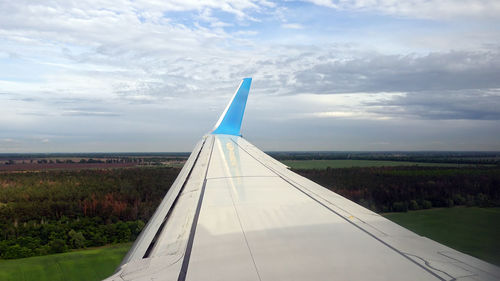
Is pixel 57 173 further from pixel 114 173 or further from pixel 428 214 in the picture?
pixel 428 214

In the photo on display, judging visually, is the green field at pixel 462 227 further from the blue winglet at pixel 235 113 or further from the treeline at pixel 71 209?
the treeline at pixel 71 209

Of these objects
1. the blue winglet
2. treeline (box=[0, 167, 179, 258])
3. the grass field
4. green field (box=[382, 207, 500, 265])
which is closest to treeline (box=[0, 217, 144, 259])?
treeline (box=[0, 167, 179, 258])

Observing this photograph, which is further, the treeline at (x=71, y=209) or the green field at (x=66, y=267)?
the treeline at (x=71, y=209)

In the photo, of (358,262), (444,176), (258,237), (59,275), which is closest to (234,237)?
(258,237)

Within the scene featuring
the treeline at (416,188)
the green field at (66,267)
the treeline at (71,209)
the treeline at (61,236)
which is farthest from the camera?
the treeline at (416,188)

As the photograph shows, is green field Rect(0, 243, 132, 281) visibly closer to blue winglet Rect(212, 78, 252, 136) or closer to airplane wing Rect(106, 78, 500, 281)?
blue winglet Rect(212, 78, 252, 136)

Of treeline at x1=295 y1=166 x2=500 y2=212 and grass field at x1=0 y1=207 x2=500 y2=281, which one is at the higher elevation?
treeline at x1=295 y1=166 x2=500 y2=212

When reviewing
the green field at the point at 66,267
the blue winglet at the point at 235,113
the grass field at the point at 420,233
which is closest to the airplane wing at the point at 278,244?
the blue winglet at the point at 235,113
